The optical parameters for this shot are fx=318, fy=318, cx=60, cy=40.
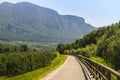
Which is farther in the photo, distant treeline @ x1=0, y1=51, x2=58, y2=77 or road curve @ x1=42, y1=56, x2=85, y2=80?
distant treeline @ x1=0, y1=51, x2=58, y2=77

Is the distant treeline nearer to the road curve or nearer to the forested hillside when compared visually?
the forested hillside

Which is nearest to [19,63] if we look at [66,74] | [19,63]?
[19,63]

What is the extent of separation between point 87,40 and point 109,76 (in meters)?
158

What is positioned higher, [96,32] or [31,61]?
[96,32]

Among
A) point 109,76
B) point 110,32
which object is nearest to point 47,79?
point 109,76

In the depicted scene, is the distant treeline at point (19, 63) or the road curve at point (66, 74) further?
the distant treeline at point (19, 63)

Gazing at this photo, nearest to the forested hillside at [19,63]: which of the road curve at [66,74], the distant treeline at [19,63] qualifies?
the distant treeline at [19,63]

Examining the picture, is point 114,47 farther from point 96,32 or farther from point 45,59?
point 96,32

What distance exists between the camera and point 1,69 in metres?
104

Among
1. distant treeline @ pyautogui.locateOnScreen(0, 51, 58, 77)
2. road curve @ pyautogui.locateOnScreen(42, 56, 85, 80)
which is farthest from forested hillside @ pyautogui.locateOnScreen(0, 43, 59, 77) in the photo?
road curve @ pyautogui.locateOnScreen(42, 56, 85, 80)

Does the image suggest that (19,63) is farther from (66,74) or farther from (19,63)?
(66,74)

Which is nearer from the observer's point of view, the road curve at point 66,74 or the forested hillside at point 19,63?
the road curve at point 66,74

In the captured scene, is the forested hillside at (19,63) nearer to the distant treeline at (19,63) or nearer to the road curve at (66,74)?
the distant treeline at (19,63)

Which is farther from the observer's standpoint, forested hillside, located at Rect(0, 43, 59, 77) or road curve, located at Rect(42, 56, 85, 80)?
forested hillside, located at Rect(0, 43, 59, 77)
